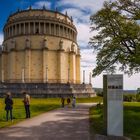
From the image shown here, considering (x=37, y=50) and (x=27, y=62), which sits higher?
(x=37, y=50)

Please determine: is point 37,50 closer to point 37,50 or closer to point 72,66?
point 37,50

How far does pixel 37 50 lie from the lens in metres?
101

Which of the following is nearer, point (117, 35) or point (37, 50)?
point (117, 35)

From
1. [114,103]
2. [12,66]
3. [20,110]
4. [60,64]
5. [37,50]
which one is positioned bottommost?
[20,110]

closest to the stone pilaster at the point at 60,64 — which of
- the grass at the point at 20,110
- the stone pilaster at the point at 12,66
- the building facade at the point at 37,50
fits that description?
the building facade at the point at 37,50

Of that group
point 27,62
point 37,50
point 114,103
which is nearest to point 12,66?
point 27,62

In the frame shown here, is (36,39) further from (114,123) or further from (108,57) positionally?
(114,123)

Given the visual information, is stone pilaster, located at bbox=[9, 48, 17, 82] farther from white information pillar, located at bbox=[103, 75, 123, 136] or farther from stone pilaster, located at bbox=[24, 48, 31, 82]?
white information pillar, located at bbox=[103, 75, 123, 136]

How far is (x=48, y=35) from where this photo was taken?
102125mm

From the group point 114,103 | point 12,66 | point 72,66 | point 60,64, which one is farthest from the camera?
point 72,66

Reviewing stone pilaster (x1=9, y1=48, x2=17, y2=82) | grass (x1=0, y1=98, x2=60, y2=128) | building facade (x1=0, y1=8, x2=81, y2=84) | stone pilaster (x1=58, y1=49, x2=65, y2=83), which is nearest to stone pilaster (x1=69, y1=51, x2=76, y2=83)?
building facade (x1=0, y1=8, x2=81, y2=84)

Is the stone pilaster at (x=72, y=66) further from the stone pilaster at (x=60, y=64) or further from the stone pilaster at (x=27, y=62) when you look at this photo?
the stone pilaster at (x=27, y=62)

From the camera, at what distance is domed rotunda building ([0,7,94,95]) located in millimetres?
99250

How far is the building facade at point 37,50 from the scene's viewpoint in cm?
9931
